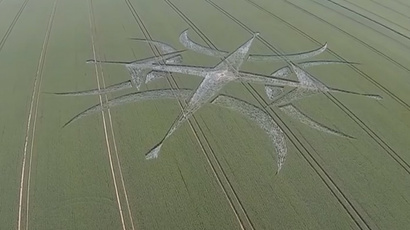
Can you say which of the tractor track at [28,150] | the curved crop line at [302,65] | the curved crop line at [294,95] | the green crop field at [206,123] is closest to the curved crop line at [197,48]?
the green crop field at [206,123]

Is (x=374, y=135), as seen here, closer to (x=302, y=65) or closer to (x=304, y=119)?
(x=304, y=119)

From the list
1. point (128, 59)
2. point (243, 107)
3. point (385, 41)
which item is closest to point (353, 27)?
point (385, 41)

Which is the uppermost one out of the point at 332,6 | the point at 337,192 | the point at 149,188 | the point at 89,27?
the point at 332,6

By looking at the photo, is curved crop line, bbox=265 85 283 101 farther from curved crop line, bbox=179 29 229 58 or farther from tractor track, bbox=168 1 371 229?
curved crop line, bbox=179 29 229 58

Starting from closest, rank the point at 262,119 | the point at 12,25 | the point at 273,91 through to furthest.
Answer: the point at 262,119
the point at 273,91
the point at 12,25

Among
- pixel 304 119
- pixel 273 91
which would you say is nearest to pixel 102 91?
pixel 273 91

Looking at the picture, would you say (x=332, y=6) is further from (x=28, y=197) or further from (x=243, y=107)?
(x=28, y=197)
